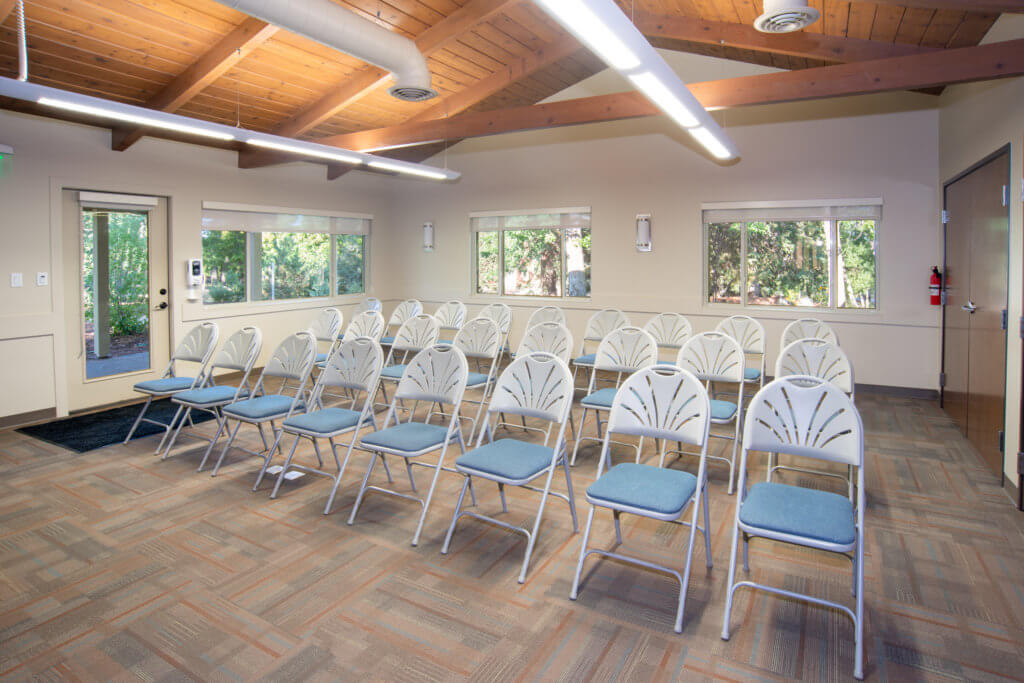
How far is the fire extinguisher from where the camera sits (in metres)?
6.21

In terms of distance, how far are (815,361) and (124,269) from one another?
6.60 m

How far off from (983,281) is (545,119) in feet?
12.2

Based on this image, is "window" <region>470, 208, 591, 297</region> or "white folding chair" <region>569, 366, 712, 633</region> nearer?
"white folding chair" <region>569, 366, 712, 633</region>

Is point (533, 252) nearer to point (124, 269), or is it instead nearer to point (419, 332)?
point (419, 332)

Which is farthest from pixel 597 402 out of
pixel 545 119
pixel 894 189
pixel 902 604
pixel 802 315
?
pixel 894 189

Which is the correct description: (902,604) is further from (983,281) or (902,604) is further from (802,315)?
(802,315)

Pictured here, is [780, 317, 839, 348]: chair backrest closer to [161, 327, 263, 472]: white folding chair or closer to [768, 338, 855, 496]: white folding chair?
[768, 338, 855, 496]: white folding chair

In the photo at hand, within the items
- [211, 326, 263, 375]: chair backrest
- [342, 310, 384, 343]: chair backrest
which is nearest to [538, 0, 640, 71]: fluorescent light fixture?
[211, 326, 263, 375]: chair backrest

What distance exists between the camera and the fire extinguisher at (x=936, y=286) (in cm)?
621

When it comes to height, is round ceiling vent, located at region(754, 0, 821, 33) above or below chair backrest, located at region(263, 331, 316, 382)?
above

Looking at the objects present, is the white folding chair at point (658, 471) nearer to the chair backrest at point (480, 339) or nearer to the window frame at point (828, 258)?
the chair backrest at point (480, 339)

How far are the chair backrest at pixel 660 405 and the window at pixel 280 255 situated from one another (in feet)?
19.9

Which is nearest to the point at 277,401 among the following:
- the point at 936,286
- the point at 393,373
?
the point at 393,373

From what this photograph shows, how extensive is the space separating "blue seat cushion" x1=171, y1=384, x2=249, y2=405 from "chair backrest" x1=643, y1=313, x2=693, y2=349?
374 centimetres
